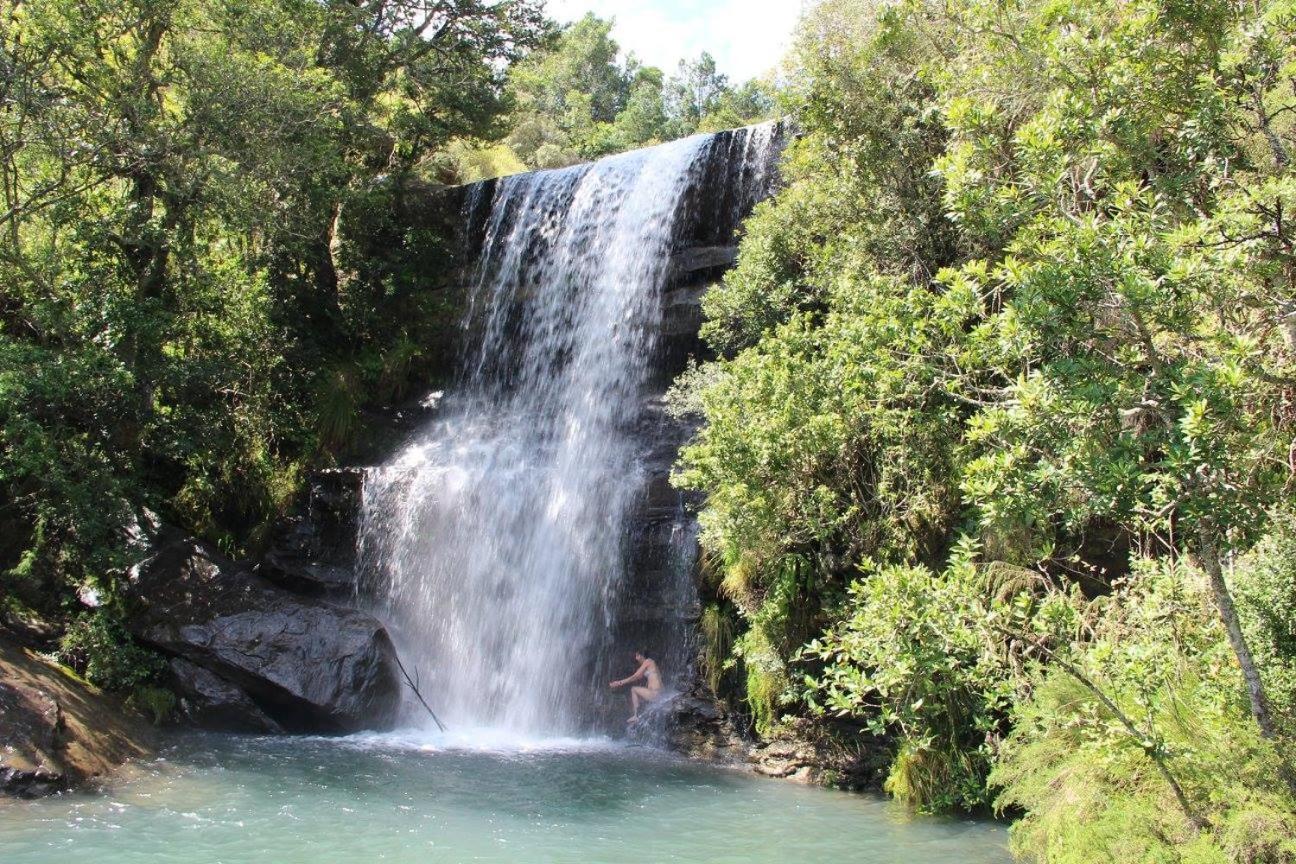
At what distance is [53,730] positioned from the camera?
1005 cm

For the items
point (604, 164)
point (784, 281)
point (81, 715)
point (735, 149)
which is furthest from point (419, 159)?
point (81, 715)

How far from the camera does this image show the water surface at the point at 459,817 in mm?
7875

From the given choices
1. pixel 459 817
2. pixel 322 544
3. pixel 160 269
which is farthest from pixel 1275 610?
pixel 160 269

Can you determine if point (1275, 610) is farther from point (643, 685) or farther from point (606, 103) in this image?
point (606, 103)

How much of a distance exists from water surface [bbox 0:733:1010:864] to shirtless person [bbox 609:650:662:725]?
129cm

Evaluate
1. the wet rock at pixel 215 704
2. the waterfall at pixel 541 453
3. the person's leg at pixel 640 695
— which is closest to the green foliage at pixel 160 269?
the wet rock at pixel 215 704

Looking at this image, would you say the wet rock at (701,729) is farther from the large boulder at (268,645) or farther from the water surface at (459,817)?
the large boulder at (268,645)

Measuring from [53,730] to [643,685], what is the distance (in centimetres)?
680

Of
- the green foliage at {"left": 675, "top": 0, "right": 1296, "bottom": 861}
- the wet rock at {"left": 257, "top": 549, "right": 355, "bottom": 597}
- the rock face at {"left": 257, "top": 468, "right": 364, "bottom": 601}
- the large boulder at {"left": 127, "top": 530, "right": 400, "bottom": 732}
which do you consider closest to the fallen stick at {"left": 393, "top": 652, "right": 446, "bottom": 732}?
the large boulder at {"left": 127, "top": 530, "right": 400, "bottom": 732}

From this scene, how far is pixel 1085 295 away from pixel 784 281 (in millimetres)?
7923

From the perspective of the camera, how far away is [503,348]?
19672 mm

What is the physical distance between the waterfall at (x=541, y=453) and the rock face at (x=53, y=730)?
166 inches

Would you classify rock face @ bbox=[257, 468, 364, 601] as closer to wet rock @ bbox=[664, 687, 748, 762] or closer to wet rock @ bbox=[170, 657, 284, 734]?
wet rock @ bbox=[170, 657, 284, 734]

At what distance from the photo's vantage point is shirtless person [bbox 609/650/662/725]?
42.2ft
